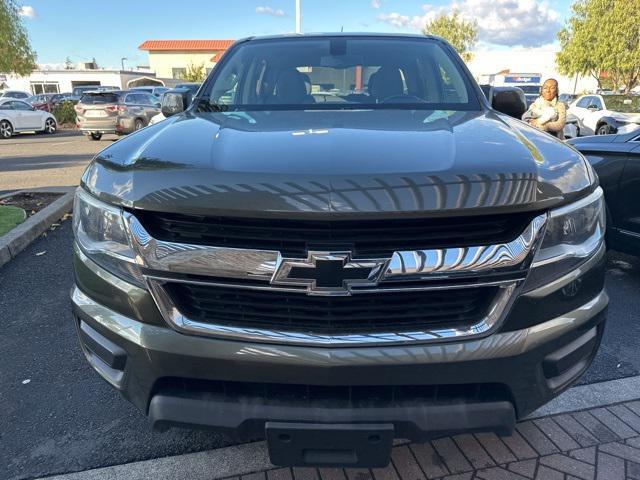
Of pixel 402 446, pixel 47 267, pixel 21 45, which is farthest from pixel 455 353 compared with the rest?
pixel 21 45

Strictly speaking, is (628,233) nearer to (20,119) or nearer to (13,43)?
(20,119)

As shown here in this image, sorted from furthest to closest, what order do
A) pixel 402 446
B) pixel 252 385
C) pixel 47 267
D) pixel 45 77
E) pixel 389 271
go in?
pixel 45 77 < pixel 47 267 < pixel 402 446 < pixel 252 385 < pixel 389 271

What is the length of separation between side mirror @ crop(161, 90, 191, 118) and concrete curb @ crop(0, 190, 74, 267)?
8.77 feet

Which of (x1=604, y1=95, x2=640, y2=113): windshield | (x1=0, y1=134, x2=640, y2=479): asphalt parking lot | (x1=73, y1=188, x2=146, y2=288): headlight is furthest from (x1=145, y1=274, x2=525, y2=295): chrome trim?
(x1=604, y1=95, x2=640, y2=113): windshield

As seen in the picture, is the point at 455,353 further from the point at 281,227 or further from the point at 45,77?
the point at 45,77

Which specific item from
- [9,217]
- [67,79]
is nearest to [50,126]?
[9,217]

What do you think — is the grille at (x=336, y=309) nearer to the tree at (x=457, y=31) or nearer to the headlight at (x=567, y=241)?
the headlight at (x=567, y=241)

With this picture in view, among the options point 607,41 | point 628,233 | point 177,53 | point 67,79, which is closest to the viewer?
point 628,233

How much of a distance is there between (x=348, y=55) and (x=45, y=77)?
6371 centimetres

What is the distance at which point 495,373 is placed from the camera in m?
1.62

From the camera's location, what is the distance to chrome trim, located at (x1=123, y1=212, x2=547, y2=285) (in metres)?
1.52

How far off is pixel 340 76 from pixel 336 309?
1953mm

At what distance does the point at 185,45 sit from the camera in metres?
63.4

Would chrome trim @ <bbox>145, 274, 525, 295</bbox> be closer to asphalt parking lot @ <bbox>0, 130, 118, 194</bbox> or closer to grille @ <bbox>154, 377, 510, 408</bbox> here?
grille @ <bbox>154, 377, 510, 408</bbox>
